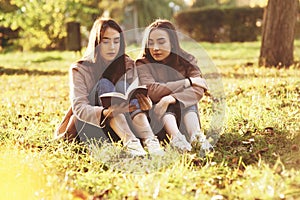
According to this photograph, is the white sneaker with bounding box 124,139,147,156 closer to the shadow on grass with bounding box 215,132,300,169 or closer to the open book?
the open book

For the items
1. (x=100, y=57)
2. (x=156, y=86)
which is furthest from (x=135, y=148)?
(x=100, y=57)

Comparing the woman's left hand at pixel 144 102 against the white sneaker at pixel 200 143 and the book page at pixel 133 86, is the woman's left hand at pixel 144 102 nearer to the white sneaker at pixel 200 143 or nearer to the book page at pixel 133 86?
the book page at pixel 133 86

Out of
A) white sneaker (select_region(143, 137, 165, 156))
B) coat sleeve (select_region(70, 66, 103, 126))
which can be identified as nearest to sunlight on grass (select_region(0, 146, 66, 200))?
coat sleeve (select_region(70, 66, 103, 126))

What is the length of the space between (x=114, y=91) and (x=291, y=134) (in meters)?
1.55

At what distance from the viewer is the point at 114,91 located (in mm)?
4219

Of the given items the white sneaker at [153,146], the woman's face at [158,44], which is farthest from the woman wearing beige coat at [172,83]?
the white sneaker at [153,146]

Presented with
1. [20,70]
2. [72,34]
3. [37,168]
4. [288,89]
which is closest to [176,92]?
[37,168]

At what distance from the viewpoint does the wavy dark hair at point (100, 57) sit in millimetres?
4207

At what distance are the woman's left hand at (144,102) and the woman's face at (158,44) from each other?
0.52 meters

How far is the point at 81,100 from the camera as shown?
4086 millimetres

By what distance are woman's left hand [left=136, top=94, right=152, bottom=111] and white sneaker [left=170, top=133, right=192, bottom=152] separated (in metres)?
0.33

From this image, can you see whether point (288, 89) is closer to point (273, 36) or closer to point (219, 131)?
point (219, 131)

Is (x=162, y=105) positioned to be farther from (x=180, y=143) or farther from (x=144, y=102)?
(x=180, y=143)

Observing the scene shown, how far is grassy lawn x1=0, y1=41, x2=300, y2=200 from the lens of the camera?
3.06 m
